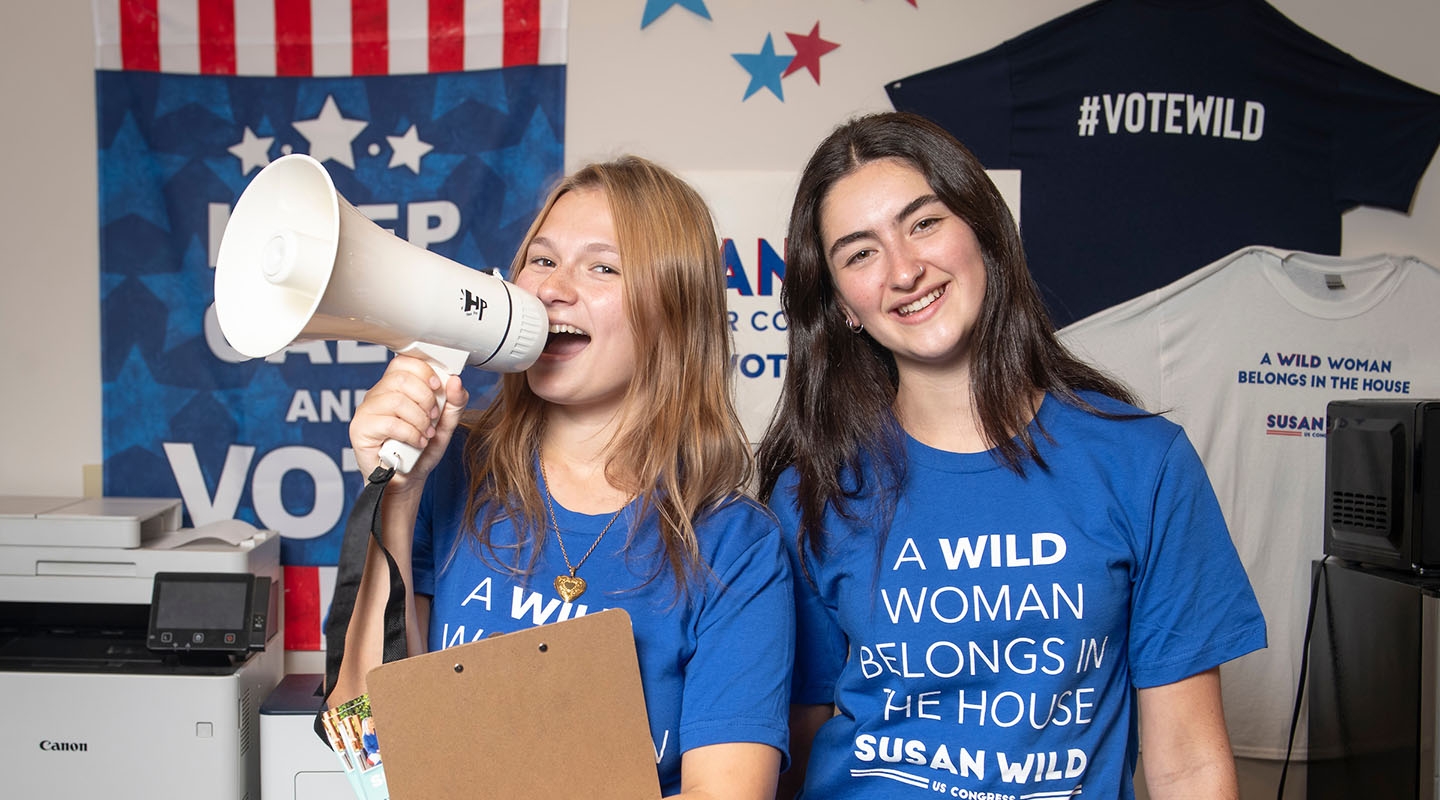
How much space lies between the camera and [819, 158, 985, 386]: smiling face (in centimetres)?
124

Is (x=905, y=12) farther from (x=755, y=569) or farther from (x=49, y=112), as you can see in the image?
(x=49, y=112)

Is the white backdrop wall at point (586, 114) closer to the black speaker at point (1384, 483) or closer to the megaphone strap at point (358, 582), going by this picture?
the black speaker at point (1384, 483)

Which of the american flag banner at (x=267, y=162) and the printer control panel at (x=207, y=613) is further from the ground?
the american flag banner at (x=267, y=162)

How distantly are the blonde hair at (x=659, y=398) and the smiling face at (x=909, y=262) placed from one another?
190 mm

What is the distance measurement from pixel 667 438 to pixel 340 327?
381 millimetres

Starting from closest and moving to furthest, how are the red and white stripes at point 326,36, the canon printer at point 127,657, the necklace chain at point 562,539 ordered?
the necklace chain at point 562,539, the canon printer at point 127,657, the red and white stripes at point 326,36

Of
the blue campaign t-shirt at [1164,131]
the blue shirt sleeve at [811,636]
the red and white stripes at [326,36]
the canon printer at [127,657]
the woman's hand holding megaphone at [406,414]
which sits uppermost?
the red and white stripes at [326,36]

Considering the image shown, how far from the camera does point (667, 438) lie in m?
1.16

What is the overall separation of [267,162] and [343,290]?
1.91 m

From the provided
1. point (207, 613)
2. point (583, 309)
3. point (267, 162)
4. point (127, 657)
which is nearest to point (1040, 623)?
point (583, 309)

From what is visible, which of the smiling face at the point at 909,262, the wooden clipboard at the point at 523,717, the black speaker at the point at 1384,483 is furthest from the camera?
the black speaker at the point at 1384,483

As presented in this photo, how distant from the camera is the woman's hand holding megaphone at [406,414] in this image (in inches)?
40.3

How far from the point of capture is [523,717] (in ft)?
2.97

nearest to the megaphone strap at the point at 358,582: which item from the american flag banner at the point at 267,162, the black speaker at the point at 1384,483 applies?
the american flag banner at the point at 267,162
